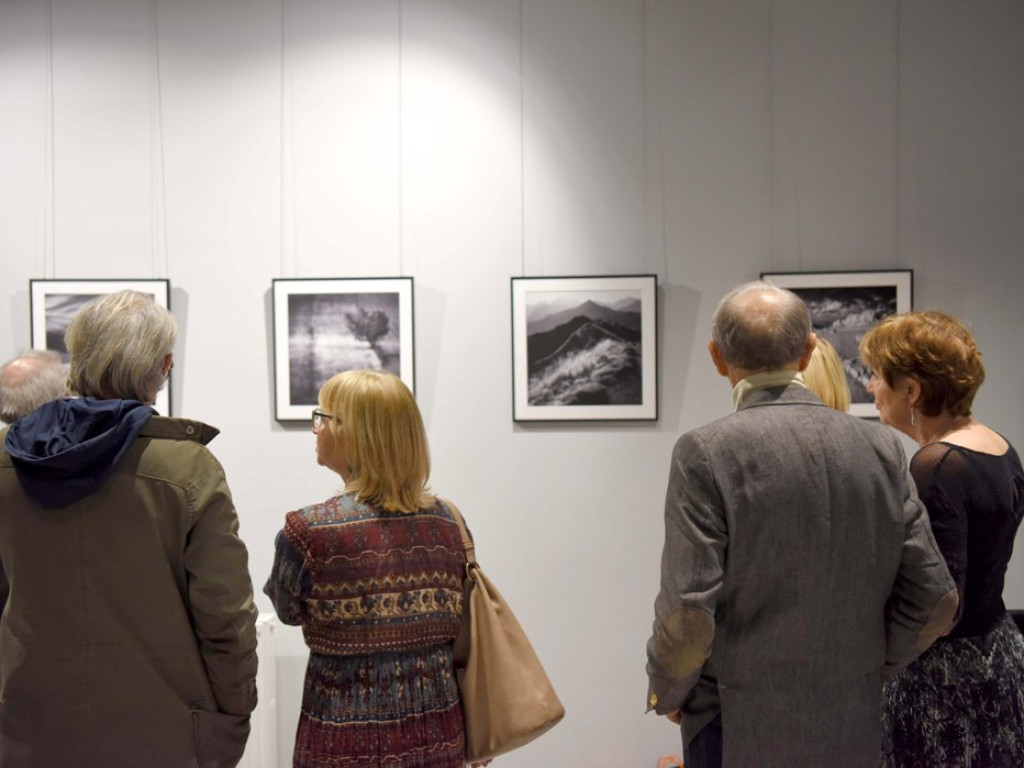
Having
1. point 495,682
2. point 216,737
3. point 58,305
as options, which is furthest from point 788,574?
point 58,305

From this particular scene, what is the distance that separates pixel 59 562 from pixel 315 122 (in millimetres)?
Answer: 2341

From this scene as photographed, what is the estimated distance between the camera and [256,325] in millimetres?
3729

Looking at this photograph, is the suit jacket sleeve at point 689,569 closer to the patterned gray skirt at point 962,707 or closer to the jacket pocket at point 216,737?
the patterned gray skirt at point 962,707

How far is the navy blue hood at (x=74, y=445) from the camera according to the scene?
6.04 feet

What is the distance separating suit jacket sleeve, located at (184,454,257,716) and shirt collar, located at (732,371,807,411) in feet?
3.65

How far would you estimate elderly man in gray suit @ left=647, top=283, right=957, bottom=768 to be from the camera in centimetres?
185

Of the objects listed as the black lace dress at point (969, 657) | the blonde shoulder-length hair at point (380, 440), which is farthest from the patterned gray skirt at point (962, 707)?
the blonde shoulder-length hair at point (380, 440)

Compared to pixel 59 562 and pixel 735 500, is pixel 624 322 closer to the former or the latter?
pixel 735 500

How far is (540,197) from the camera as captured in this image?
3.70m

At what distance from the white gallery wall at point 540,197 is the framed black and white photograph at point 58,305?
0.07m

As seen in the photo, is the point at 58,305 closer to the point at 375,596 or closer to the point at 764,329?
the point at 375,596

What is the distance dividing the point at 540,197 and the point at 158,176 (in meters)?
1.57

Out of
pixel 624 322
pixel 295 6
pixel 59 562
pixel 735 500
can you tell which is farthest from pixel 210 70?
pixel 735 500

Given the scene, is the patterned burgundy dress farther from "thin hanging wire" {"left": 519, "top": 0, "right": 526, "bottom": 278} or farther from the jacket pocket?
"thin hanging wire" {"left": 519, "top": 0, "right": 526, "bottom": 278}
